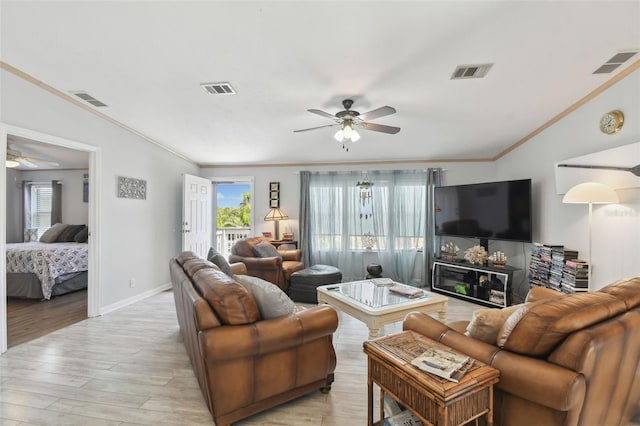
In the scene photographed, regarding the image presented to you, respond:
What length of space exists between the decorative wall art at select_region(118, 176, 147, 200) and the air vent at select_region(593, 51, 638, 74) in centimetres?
549

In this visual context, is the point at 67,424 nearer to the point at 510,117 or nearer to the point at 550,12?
the point at 550,12

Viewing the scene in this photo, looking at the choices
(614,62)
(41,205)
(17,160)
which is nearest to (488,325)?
(614,62)

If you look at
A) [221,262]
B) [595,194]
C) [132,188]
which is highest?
[132,188]

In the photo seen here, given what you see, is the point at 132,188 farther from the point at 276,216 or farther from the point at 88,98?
the point at 276,216

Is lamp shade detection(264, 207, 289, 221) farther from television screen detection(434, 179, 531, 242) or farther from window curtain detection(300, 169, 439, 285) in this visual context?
television screen detection(434, 179, 531, 242)

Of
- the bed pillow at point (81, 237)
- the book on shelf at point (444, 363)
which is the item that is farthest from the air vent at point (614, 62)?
the bed pillow at point (81, 237)

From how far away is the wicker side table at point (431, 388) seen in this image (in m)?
1.07

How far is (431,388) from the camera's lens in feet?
3.54

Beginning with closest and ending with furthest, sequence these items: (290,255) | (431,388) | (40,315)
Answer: (431,388) < (40,315) < (290,255)

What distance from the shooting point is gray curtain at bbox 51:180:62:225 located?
6.08 metres

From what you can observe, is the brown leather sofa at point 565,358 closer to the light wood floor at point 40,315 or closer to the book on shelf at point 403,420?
the book on shelf at point 403,420

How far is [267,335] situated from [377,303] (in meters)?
1.30

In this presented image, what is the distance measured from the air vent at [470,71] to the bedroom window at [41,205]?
8.09 m

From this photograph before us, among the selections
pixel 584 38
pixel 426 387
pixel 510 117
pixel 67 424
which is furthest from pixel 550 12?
pixel 67 424
